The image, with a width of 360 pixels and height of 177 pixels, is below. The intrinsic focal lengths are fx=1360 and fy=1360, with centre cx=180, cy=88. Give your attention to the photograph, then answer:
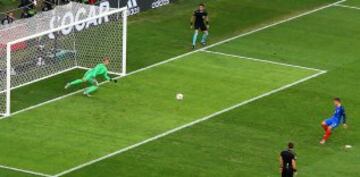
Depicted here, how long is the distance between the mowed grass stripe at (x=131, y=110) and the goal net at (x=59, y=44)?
1739mm

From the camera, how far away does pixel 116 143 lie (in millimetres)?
44469

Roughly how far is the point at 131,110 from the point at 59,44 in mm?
5791

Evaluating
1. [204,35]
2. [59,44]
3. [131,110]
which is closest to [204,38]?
[204,35]

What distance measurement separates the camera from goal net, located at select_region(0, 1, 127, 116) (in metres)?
48.2

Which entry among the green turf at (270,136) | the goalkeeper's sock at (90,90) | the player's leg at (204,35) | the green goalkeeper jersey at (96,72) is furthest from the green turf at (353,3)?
the goalkeeper's sock at (90,90)

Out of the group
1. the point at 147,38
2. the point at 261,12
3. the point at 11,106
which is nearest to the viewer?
the point at 11,106

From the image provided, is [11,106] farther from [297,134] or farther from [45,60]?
[297,134]

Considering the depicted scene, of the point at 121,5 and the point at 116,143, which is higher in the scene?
the point at 121,5

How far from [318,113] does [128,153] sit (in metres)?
8.15

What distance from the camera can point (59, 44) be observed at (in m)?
52.3

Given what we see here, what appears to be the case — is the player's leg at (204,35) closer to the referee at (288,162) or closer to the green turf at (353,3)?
the green turf at (353,3)

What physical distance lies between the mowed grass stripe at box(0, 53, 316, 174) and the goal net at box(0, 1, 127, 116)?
5.71ft

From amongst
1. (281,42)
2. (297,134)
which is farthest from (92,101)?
(281,42)

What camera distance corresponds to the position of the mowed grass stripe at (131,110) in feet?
143
